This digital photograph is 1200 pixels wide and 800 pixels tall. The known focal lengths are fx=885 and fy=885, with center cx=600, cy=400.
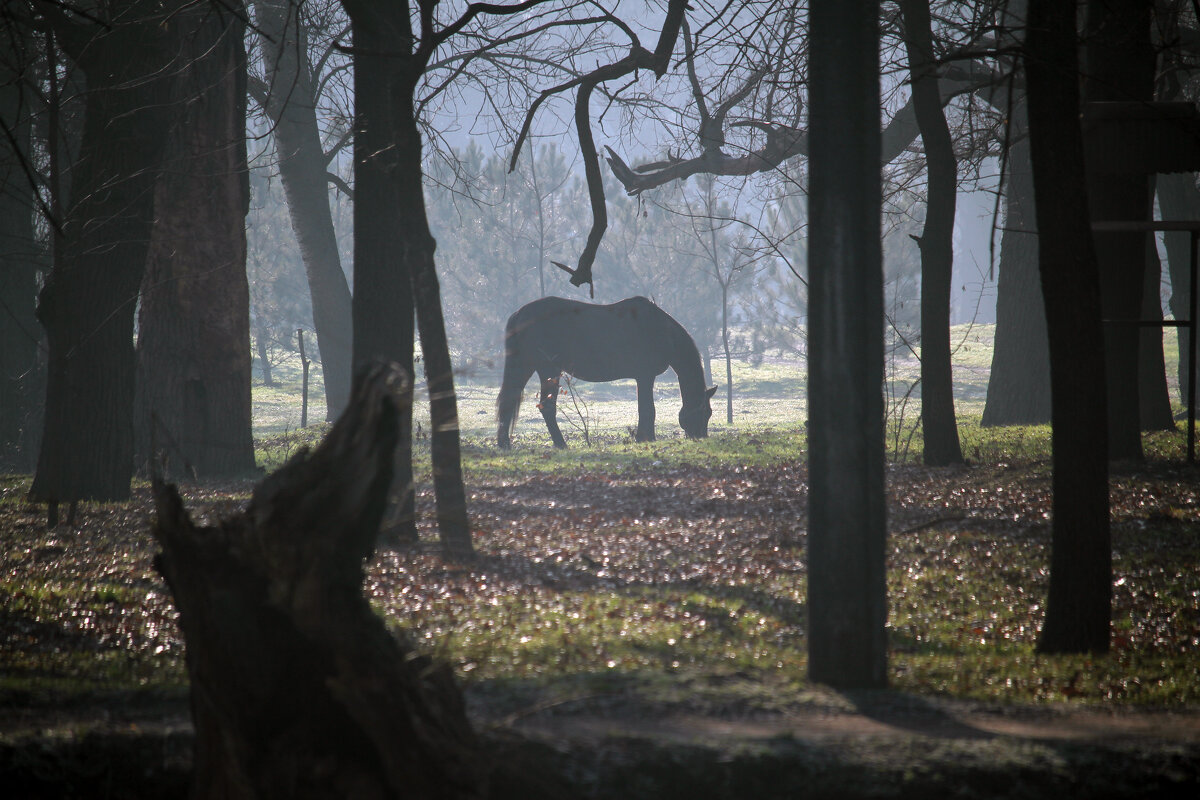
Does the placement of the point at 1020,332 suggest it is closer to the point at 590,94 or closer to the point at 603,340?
the point at 603,340

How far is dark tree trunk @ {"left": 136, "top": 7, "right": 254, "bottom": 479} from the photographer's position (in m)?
11.3

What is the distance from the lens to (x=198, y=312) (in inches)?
453

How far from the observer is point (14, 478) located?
1149 cm

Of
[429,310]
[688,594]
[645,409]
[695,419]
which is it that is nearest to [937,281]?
[688,594]

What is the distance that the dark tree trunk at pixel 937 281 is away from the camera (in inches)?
392

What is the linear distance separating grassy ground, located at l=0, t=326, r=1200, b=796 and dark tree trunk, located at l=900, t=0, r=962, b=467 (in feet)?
1.57

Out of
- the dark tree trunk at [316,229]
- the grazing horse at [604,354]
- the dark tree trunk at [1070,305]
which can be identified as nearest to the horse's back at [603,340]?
the grazing horse at [604,354]

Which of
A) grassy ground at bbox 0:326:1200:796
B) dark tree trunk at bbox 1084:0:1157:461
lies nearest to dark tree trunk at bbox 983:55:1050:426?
grassy ground at bbox 0:326:1200:796

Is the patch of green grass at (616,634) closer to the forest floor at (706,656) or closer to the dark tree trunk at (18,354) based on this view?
the forest floor at (706,656)

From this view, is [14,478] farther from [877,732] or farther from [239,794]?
[877,732]

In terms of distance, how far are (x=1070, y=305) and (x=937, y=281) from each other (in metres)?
5.97

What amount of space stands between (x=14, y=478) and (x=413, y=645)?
35.1 feet

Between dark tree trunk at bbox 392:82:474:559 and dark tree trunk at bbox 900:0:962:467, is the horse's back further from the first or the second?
dark tree trunk at bbox 392:82:474:559

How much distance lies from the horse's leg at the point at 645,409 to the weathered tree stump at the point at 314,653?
1583 cm
